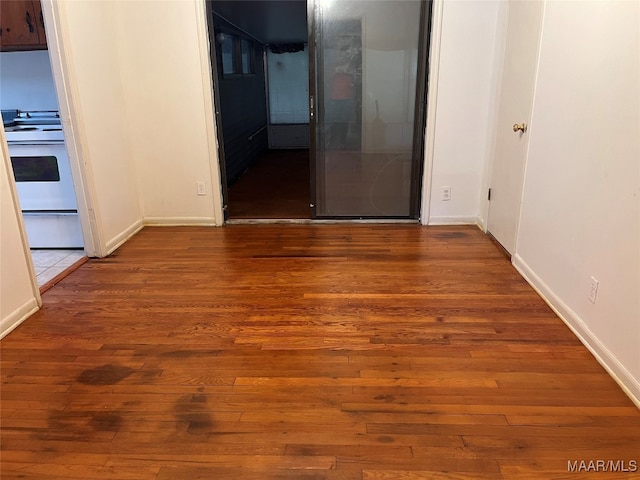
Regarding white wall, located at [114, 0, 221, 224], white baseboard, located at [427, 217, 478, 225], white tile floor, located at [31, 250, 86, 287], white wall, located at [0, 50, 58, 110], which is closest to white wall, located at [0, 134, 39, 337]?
white tile floor, located at [31, 250, 86, 287]

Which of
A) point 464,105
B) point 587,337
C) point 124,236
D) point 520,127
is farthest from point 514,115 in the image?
point 124,236

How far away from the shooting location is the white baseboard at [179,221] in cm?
431

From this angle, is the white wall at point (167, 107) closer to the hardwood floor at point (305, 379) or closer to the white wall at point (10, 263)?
the hardwood floor at point (305, 379)

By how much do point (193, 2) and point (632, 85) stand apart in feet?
10.3

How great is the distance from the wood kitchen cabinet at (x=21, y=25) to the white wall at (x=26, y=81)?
0.54 metres

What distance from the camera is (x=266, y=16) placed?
5891 mm

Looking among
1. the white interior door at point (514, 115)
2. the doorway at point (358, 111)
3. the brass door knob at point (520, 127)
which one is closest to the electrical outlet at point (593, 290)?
the white interior door at point (514, 115)

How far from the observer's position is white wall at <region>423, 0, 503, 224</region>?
3677 millimetres

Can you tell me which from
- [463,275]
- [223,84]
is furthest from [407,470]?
[223,84]

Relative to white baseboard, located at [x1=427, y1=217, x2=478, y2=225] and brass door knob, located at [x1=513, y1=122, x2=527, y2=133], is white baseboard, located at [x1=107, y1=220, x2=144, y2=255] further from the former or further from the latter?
brass door knob, located at [x1=513, y1=122, x2=527, y2=133]

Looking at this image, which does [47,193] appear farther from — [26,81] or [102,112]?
[26,81]

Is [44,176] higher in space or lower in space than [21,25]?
lower

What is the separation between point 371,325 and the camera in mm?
2512

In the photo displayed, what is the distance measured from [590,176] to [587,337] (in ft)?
2.56
